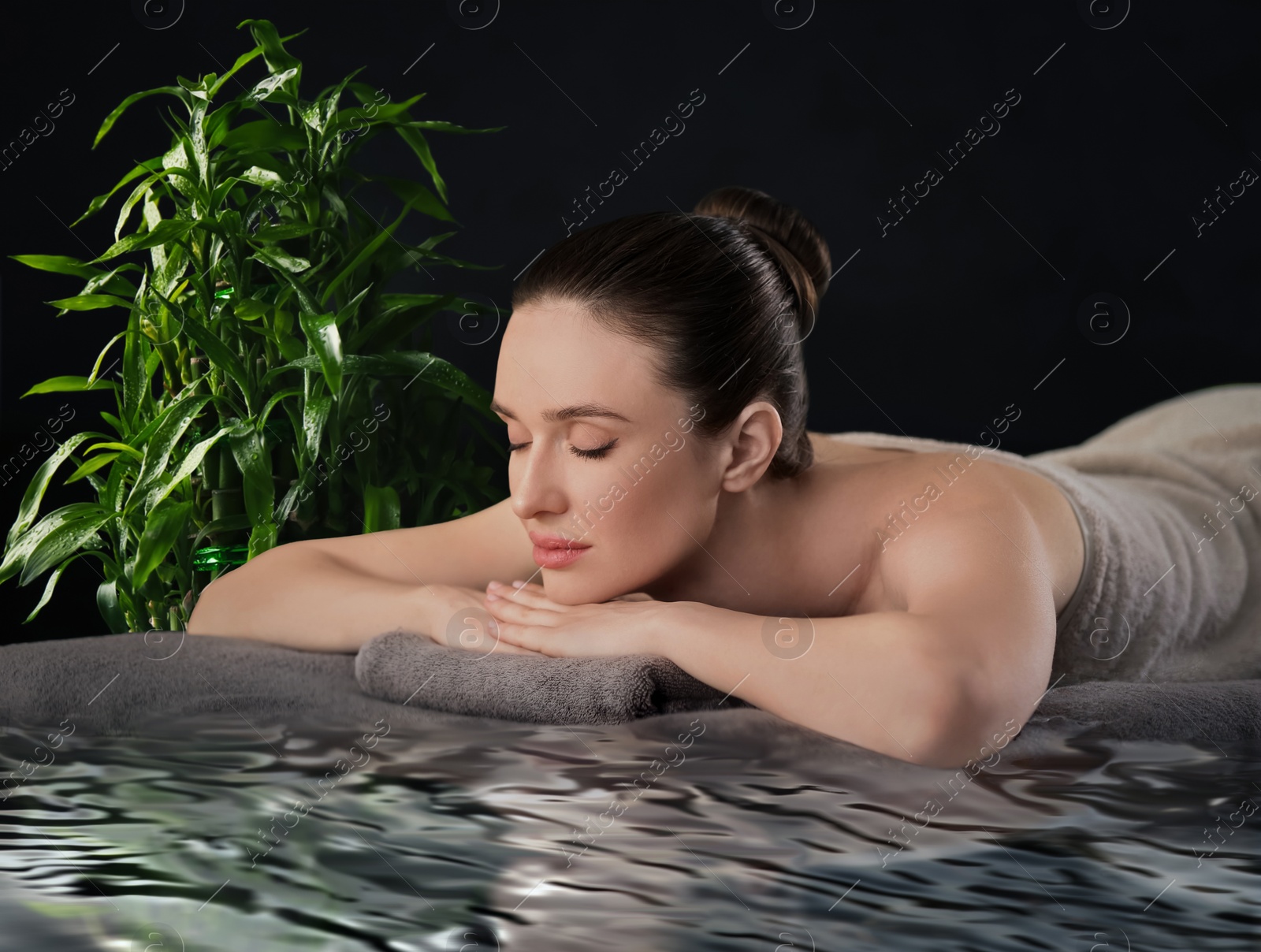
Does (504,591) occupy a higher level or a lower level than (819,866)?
higher

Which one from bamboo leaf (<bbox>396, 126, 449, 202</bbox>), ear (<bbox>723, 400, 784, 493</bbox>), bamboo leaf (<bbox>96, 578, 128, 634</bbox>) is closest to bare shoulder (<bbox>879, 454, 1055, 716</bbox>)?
ear (<bbox>723, 400, 784, 493</bbox>)

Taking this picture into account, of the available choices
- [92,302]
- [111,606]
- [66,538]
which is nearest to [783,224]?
[92,302]

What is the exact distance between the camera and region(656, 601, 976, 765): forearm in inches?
35.5

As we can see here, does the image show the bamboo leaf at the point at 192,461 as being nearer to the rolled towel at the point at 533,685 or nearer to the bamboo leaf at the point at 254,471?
the bamboo leaf at the point at 254,471

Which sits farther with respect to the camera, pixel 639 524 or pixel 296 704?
pixel 639 524

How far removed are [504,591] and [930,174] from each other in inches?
65.2

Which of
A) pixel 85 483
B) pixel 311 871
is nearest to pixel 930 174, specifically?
pixel 85 483

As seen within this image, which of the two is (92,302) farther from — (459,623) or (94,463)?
(459,623)

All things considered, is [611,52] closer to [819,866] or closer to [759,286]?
[759,286]

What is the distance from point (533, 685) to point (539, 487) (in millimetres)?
209

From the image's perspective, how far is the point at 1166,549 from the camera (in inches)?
56.6

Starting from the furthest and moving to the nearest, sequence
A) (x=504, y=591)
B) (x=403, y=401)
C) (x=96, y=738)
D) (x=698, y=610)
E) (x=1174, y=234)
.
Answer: (x=1174, y=234) → (x=403, y=401) → (x=504, y=591) → (x=698, y=610) → (x=96, y=738)

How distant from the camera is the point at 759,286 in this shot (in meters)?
1.18

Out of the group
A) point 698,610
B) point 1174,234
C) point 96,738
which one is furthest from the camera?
point 1174,234
